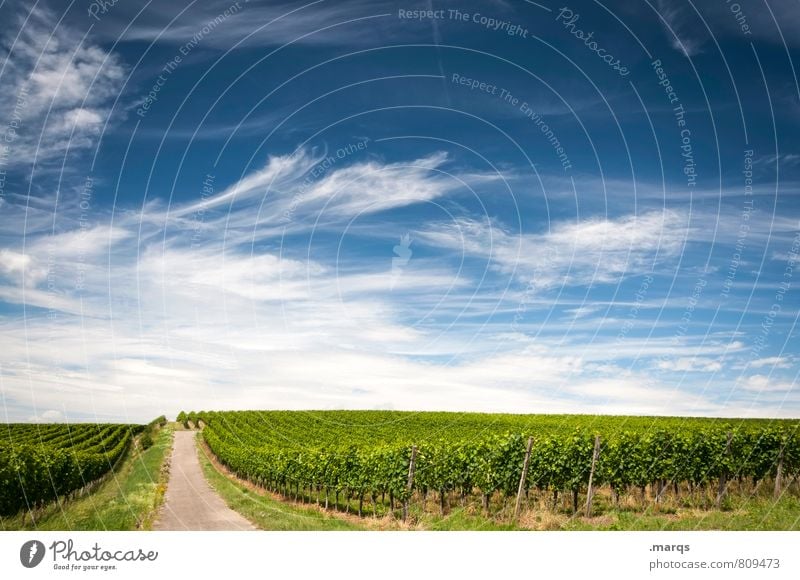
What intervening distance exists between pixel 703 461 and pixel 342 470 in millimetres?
16298

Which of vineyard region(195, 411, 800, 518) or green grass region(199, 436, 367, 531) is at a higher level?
vineyard region(195, 411, 800, 518)

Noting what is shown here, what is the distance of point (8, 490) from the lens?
23.0 m

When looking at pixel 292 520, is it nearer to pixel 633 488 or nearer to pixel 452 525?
pixel 452 525

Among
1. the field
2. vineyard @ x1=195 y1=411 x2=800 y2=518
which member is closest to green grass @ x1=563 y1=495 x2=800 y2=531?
vineyard @ x1=195 y1=411 x2=800 y2=518

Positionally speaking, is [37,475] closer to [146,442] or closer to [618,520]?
[618,520]

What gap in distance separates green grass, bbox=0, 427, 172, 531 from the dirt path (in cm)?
59

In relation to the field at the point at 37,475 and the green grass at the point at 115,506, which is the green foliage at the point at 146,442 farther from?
the field at the point at 37,475

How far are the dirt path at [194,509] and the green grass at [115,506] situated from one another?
59 centimetres

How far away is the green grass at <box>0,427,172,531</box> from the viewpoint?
15.1m

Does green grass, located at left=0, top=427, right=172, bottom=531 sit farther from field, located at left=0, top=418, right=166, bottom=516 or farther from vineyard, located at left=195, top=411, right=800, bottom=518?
vineyard, located at left=195, top=411, right=800, bottom=518

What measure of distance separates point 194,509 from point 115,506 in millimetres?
3775

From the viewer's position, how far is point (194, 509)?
26391 millimetres
